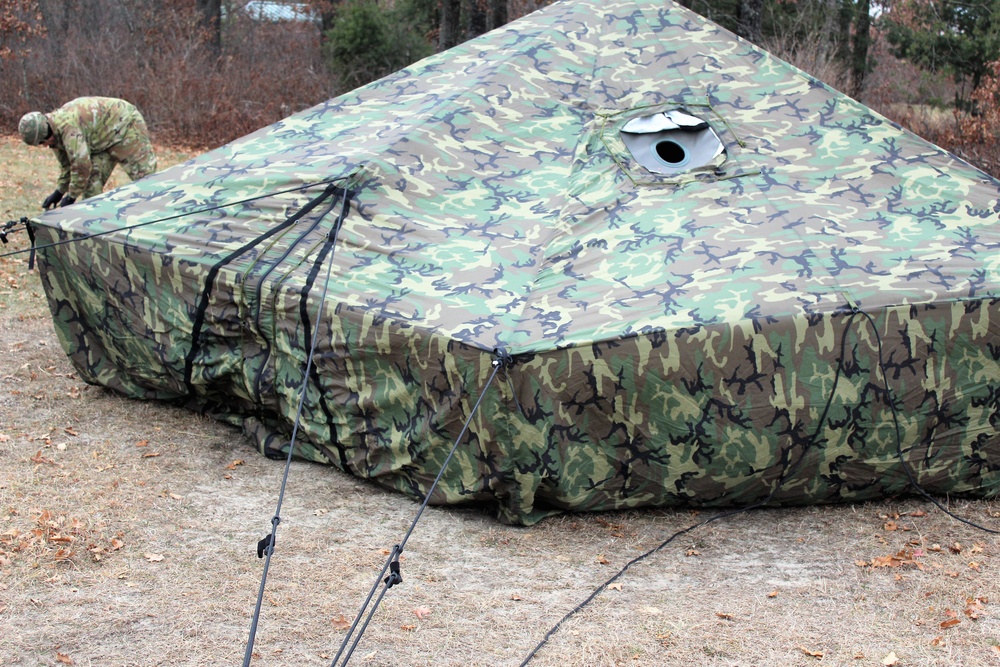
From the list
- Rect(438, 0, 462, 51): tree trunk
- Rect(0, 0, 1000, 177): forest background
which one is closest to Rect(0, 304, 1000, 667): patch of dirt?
Rect(0, 0, 1000, 177): forest background

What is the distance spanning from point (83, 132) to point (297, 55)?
14.4 metres

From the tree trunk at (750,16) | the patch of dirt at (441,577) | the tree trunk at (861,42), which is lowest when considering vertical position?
the tree trunk at (861,42)

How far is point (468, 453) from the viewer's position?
544 cm

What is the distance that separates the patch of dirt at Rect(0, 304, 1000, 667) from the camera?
445 cm

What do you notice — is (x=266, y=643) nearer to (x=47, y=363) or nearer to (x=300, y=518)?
(x=300, y=518)

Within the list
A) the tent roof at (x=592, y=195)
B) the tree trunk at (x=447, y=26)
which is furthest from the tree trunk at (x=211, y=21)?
the tent roof at (x=592, y=195)

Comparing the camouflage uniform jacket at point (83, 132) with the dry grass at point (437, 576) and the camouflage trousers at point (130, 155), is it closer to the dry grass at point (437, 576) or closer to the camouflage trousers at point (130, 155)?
the camouflage trousers at point (130, 155)

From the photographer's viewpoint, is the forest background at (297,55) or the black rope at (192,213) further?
the forest background at (297,55)

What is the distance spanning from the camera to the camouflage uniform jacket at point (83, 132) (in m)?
9.89

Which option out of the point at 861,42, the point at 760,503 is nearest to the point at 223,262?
the point at 760,503

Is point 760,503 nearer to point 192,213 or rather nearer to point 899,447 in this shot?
point 899,447

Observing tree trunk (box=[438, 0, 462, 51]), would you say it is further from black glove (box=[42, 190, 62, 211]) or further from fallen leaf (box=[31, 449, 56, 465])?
fallen leaf (box=[31, 449, 56, 465])

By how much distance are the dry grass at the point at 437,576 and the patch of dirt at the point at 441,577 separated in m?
0.01

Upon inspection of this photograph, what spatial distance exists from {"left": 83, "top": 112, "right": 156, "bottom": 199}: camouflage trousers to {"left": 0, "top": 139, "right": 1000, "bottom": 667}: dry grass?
16.1 feet
